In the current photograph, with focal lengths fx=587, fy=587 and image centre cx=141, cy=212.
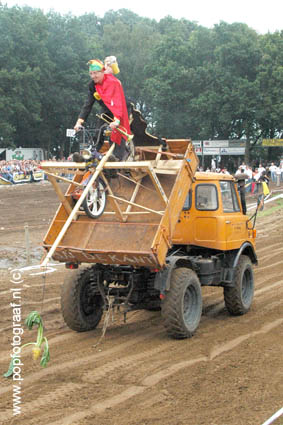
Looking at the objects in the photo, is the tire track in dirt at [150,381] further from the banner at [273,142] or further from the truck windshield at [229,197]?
the banner at [273,142]

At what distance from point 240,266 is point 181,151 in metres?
2.30

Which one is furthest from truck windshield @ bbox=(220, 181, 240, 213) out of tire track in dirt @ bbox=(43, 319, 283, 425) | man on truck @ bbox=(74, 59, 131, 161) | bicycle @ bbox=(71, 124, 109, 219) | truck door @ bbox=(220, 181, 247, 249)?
bicycle @ bbox=(71, 124, 109, 219)

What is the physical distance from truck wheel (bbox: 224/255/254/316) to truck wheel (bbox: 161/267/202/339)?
4.11ft

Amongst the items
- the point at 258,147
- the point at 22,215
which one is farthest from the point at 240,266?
the point at 258,147

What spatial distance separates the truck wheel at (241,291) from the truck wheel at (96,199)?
9.59 ft

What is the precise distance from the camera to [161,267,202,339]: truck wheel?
325 inches

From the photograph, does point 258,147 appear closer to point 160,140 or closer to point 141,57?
point 141,57

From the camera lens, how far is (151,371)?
23.5 feet

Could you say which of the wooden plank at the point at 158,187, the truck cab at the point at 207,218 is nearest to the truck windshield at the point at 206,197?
the truck cab at the point at 207,218

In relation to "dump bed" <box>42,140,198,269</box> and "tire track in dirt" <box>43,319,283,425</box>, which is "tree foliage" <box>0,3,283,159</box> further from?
"tire track in dirt" <box>43,319,283,425</box>

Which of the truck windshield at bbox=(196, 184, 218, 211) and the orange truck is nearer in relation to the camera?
the orange truck

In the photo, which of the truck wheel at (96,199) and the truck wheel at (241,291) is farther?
the truck wheel at (241,291)

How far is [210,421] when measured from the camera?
562 centimetres

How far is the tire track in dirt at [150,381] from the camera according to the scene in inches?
227
